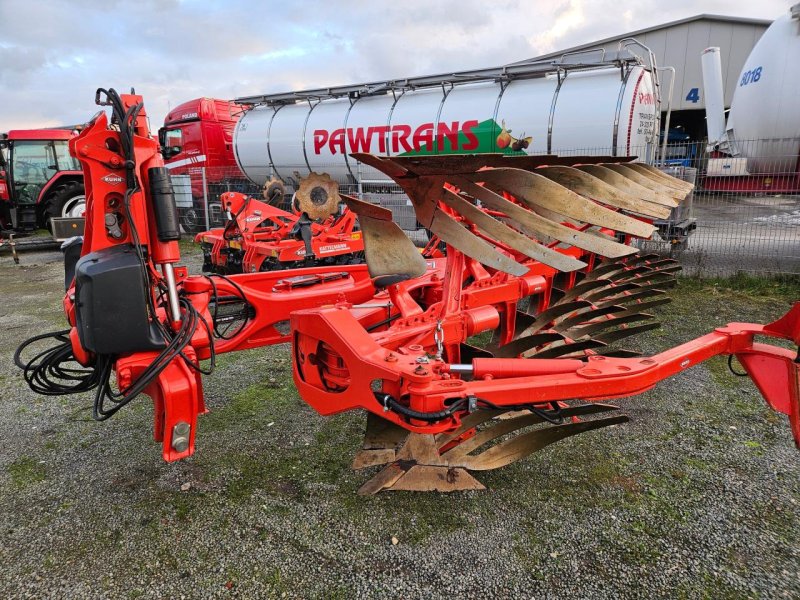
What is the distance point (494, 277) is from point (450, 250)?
0.77m

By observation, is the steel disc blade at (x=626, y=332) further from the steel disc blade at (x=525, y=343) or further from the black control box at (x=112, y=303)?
the black control box at (x=112, y=303)

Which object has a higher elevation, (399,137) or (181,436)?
(399,137)

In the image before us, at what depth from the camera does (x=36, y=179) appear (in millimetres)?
11055

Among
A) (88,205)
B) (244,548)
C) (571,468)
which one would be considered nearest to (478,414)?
(571,468)

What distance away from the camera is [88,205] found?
219 cm

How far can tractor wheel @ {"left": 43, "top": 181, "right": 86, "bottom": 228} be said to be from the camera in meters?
10.9

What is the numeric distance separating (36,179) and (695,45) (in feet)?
66.6

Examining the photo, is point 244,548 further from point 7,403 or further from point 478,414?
point 7,403

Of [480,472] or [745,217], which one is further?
[745,217]

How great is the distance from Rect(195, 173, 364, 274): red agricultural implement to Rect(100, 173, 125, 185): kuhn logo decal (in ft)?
11.9

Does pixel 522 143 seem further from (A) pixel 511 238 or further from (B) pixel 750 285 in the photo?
(A) pixel 511 238

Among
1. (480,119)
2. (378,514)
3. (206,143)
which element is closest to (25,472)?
(378,514)

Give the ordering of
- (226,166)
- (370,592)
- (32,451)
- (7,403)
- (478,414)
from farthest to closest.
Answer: (226,166) → (7,403) → (32,451) → (478,414) → (370,592)


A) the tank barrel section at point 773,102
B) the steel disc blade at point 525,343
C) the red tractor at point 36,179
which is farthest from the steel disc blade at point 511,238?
the red tractor at point 36,179
